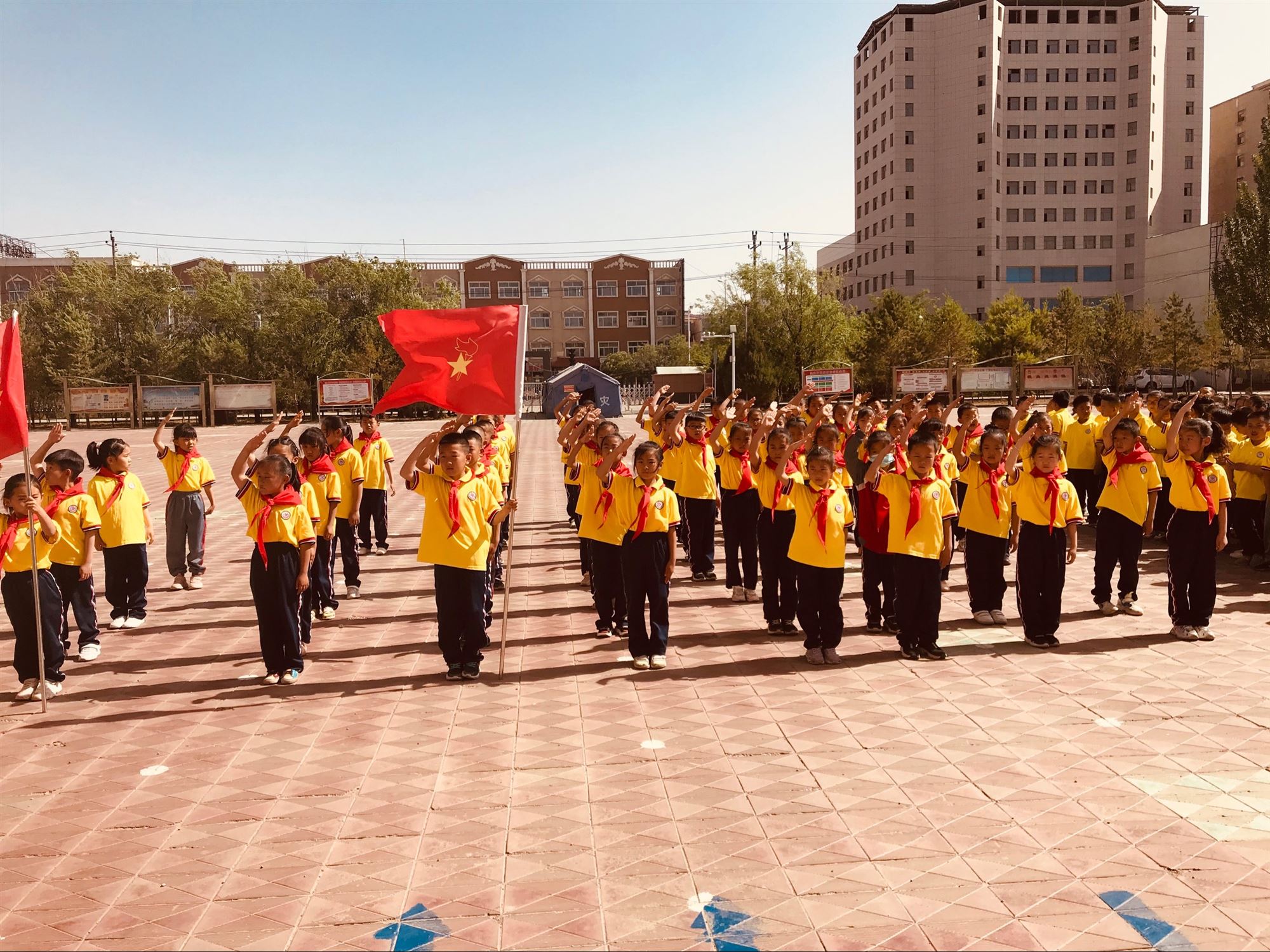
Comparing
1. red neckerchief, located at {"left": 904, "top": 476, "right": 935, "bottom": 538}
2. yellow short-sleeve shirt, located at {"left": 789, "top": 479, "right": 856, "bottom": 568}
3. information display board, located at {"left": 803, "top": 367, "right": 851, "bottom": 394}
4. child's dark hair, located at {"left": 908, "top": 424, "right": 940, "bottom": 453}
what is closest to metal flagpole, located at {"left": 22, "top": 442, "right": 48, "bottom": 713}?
yellow short-sleeve shirt, located at {"left": 789, "top": 479, "right": 856, "bottom": 568}

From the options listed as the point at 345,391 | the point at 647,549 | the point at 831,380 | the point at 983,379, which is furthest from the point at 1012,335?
the point at 647,549

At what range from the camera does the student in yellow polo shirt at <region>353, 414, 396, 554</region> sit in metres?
10.9

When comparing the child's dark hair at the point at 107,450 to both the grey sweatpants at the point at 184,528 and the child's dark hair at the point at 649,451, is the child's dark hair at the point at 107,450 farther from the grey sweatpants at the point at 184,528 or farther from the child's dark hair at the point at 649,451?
the child's dark hair at the point at 649,451

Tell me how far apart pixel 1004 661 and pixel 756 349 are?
44666 mm

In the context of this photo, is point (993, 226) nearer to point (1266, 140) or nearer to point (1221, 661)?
point (1266, 140)

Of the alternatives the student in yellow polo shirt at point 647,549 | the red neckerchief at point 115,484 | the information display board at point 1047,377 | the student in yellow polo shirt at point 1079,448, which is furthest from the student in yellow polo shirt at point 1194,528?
the information display board at point 1047,377

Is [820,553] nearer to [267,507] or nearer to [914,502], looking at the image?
[914,502]

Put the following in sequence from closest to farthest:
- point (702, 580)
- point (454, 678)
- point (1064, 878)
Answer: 1. point (1064, 878)
2. point (454, 678)
3. point (702, 580)

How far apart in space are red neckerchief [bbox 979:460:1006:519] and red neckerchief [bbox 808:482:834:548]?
166cm

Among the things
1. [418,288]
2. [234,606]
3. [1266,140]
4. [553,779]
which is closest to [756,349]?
[418,288]

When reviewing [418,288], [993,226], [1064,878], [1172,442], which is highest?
[993,226]

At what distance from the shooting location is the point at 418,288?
192ft

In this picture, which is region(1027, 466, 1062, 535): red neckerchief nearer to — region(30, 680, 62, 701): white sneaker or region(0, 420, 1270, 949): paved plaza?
region(0, 420, 1270, 949): paved plaza

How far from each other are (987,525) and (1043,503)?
1.97 ft
